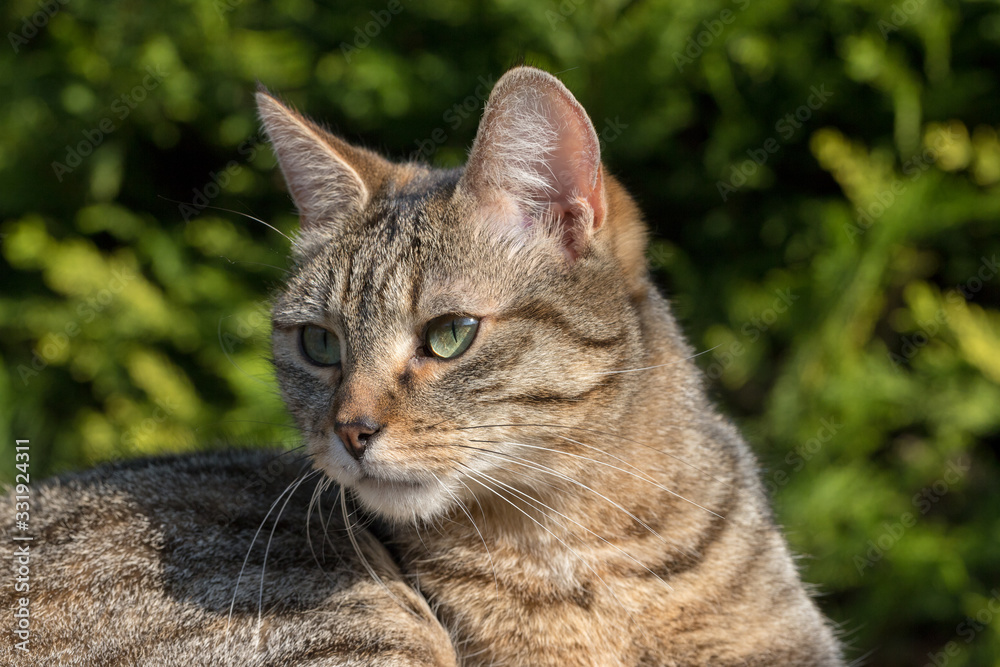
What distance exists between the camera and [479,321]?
190cm

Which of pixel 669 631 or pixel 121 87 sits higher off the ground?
pixel 121 87

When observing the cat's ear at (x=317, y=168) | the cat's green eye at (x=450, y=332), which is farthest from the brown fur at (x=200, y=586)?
the cat's ear at (x=317, y=168)

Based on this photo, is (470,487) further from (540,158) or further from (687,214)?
(687,214)

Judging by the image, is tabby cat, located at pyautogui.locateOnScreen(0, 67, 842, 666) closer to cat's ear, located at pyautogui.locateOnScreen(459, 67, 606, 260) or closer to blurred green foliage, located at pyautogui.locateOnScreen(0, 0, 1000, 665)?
cat's ear, located at pyautogui.locateOnScreen(459, 67, 606, 260)

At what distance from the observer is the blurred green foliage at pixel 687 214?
3.14 m

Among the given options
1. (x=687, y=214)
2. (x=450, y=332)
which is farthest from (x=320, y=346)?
(x=687, y=214)

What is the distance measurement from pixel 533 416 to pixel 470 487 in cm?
23

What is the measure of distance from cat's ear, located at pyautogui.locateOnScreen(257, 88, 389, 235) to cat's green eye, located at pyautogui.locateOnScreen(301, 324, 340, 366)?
0.32 metres

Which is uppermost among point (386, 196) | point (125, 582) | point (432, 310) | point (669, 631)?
point (386, 196)

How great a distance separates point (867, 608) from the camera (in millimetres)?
3266

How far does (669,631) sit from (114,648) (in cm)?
125

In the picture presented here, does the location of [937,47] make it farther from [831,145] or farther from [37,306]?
[37,306]

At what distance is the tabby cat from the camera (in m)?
1.85

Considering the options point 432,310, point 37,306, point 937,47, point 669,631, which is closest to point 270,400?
point 37,306
